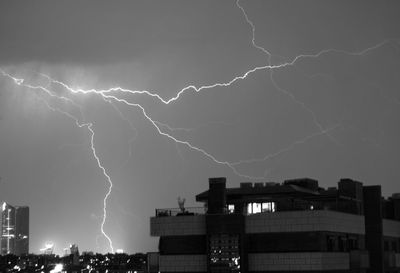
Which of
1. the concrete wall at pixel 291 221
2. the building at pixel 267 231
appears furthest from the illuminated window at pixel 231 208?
the concrete wall at pixel 291 221

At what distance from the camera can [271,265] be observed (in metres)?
52.6

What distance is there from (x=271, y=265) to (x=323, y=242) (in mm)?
2948

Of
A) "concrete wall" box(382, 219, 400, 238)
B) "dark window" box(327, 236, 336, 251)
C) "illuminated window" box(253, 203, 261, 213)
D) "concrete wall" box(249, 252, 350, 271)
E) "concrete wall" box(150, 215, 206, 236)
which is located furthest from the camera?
"concrete wall" box(382, 219, 400, 238)

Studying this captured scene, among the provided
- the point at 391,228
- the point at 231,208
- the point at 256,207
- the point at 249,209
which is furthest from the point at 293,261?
the point at 391,228

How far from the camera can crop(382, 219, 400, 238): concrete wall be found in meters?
62.2

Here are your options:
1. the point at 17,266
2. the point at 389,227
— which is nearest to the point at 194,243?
the point at 389,227

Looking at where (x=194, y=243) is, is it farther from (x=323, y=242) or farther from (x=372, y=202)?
(x=372, y=202)

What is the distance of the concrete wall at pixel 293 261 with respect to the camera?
51969mm

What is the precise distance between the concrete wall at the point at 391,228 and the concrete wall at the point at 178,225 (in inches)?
532

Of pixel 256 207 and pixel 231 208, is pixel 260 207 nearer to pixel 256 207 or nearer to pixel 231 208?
pixel 256 207

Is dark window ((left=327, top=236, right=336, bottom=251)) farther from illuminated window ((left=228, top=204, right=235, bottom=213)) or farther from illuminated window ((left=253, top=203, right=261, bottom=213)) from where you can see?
illuminated window ((left=228, top=204, right=235, bottom=213))

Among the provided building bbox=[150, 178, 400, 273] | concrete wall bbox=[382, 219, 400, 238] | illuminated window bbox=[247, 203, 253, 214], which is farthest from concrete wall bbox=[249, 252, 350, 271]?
concrete wall bbox=[382, 219, 400, 238]

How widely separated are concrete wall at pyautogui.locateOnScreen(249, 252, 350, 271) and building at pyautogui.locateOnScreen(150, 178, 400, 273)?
0.05 meters

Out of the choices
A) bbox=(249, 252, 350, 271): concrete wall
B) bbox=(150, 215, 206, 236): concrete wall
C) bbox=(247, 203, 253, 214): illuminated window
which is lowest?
bbox=(249, 252, 350, 271): concrete wall
